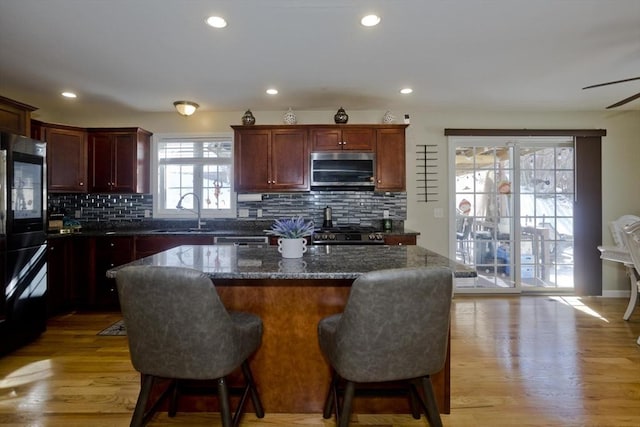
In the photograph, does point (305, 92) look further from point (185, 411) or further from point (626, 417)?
point (626, 417)

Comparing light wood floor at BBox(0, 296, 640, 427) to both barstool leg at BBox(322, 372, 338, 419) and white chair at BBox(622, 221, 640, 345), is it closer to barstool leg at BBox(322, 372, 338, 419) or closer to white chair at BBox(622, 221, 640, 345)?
barstool leg at BBox(322, 372, 338, 419)

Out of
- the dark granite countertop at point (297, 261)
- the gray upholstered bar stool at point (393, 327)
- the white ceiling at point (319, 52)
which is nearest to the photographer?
the gray upholstered bar stool at point (393, 327)

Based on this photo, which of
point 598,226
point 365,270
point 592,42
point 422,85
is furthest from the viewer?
point 598,226

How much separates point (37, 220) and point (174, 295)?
254 centimetres

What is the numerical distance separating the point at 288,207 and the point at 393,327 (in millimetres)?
3191

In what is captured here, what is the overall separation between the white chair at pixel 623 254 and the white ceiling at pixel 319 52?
142 centimetres

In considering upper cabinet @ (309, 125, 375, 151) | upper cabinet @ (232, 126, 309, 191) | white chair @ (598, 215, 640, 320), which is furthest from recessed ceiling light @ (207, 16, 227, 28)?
white chair @ (598, 215, 640, 320)

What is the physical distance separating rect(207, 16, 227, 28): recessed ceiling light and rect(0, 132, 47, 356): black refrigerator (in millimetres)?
1893

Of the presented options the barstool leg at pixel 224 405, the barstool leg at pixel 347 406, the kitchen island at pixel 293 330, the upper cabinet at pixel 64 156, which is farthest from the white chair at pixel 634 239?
the upper cabinet at pixel 64 156

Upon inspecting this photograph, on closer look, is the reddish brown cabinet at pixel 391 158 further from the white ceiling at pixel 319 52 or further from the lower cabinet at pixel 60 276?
the lower cabinet at pixel 60 276

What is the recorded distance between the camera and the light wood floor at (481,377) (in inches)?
74.3

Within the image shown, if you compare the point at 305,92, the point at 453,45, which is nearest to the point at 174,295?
the point at 453,45

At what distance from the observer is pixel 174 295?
4.38ft

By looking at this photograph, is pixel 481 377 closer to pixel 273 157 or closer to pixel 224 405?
pixel 224 405
